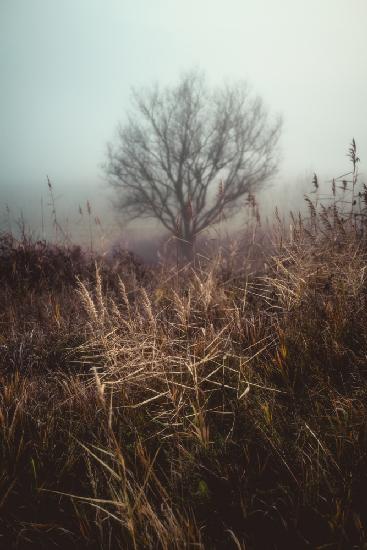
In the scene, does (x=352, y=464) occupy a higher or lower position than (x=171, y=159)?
lower

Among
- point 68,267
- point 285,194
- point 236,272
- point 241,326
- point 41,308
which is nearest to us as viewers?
point 241,326

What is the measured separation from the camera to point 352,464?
1078 millimetres

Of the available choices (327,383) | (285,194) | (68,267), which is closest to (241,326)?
(327,383)

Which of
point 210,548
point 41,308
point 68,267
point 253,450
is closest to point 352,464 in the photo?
point 253,450

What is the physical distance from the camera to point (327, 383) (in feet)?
4.68

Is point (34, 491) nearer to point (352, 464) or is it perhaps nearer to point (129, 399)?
point (129, 399)

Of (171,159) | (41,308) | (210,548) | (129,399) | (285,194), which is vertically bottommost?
(210,548)

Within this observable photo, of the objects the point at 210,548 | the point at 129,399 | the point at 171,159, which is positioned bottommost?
the point at 210,548

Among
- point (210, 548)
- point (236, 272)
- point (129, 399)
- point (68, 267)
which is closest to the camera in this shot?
point (210, 548)

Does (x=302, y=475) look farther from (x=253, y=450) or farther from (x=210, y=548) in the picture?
(x=210, y=548)

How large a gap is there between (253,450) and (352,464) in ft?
1.10

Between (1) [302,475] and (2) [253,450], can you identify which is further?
(2) [253,450]

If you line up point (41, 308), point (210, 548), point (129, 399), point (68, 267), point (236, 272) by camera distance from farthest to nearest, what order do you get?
point (68, 267) → point (236, 272) → point (41, 308) → point (129, 399) → point (210, 548)

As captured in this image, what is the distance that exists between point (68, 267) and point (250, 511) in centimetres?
421
